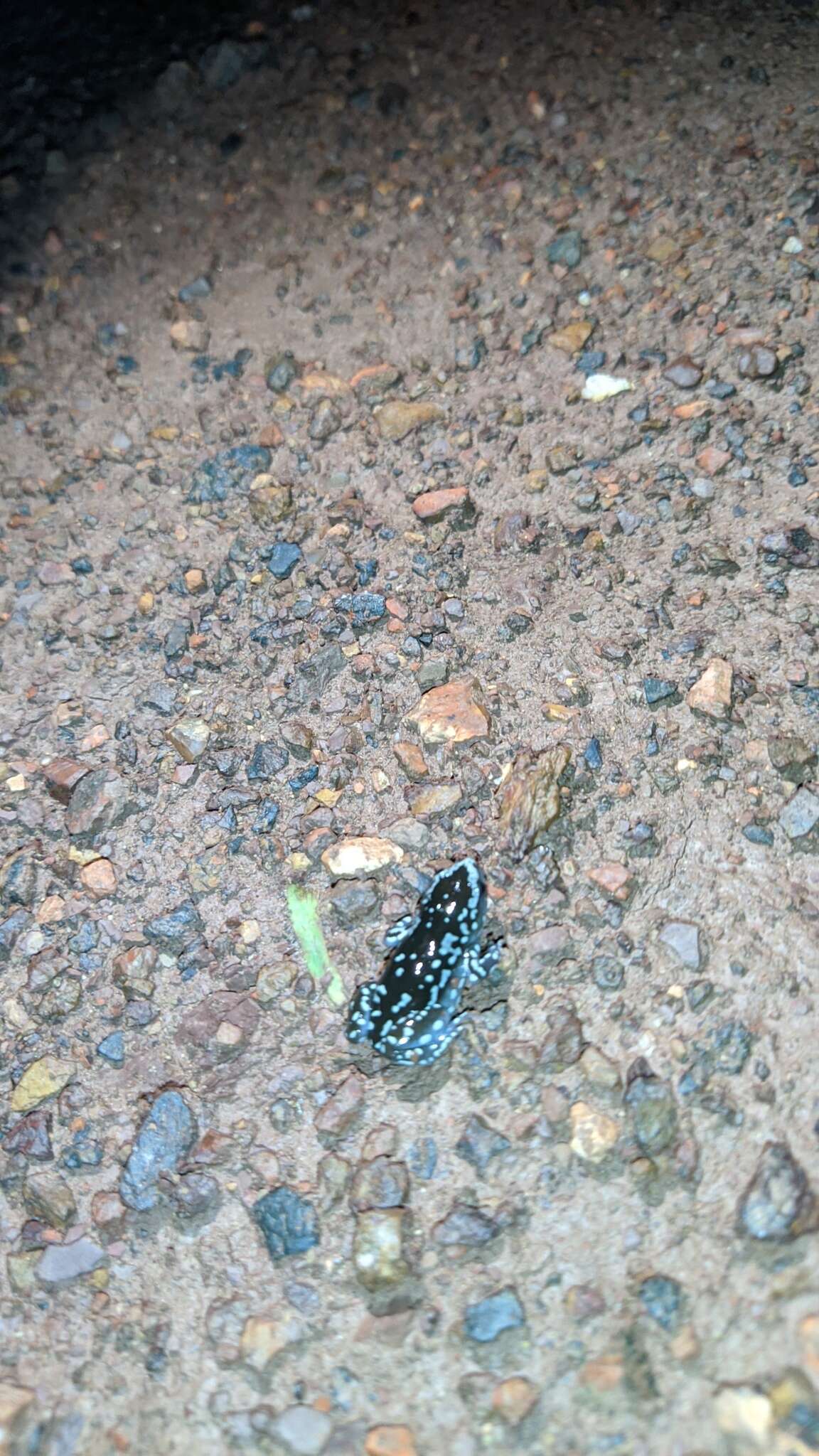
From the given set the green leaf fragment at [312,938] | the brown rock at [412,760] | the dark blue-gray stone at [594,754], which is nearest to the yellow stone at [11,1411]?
the green leaf fragment at [312,938]

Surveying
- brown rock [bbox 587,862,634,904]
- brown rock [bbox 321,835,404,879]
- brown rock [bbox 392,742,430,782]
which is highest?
brown rock [bbox 392,742,430,782]

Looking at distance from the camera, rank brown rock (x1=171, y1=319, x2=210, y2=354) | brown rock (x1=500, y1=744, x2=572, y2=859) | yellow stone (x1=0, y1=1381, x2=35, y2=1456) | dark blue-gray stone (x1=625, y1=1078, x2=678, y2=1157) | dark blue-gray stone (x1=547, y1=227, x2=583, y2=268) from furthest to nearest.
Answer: brown rock (x1=171, y1=319, x2=210, y2=354) < dark blue-gray stone (x1=547, y1=227, x2=583, y2=268) < brown rock (x1=500, y1=744, x2=572, y2=859) < dark blue-gray stone (x1=625, y1=1078, x2=678, y2=1157) < yellow stone (x1=0, y1=1381, x2=35, y2=1456)

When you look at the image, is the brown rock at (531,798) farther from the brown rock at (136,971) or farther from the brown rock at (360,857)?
the brown rock at (136,971)

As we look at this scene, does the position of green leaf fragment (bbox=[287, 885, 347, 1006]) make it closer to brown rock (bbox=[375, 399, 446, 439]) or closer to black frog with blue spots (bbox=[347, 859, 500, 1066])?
black frog with blue spots (bbox=[347, 859, 500, 1066])

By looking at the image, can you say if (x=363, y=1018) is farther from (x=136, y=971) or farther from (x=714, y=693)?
(x=714, y=693)

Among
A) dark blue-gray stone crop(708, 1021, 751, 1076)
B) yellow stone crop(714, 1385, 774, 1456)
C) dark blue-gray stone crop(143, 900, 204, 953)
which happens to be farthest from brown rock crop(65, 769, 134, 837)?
yellow stone crop(714, 1385, 774, 1456)

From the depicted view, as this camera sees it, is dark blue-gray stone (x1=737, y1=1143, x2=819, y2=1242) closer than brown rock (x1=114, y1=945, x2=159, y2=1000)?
Yes

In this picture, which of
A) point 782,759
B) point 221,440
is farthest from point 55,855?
point 782,759
